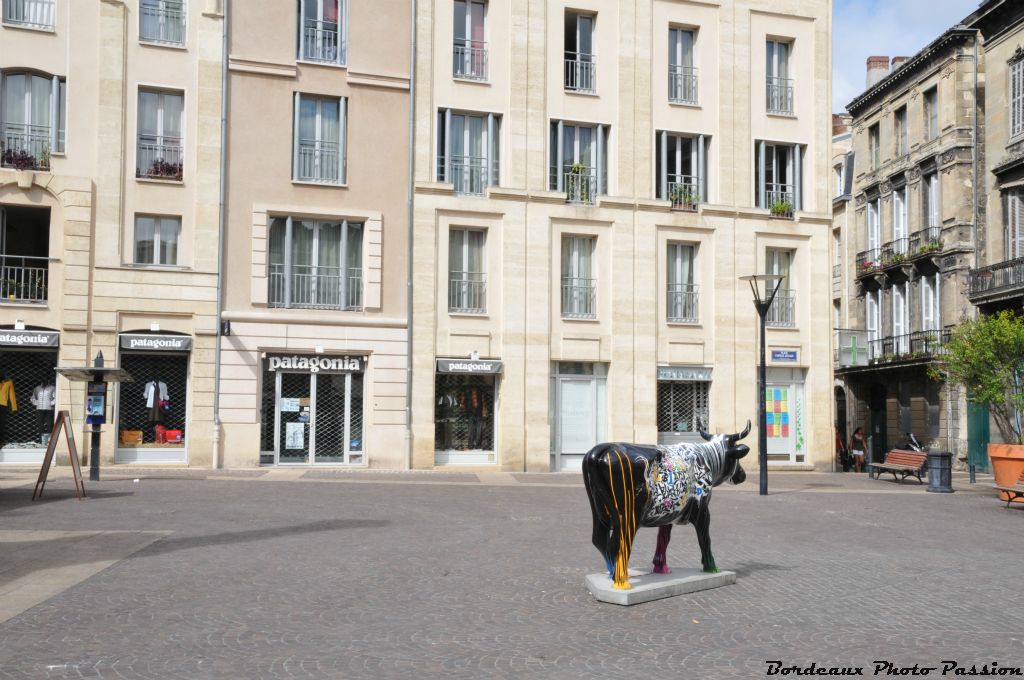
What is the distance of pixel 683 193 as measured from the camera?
34.0m

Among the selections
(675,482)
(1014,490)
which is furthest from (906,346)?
(675,482)

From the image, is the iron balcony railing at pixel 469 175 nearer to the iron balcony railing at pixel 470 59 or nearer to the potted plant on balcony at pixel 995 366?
the iron balcony railing at pixel 470 59

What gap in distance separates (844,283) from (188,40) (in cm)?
3603

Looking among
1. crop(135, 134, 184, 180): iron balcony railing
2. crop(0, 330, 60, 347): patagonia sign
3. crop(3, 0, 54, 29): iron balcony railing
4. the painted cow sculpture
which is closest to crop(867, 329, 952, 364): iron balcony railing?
crop(135, 134, 184, 180): iron balcony railing

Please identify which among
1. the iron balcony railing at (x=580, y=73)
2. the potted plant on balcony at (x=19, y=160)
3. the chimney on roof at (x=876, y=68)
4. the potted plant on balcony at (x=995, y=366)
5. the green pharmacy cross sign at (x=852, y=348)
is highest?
the chimney on roof at (x=876, y=68)

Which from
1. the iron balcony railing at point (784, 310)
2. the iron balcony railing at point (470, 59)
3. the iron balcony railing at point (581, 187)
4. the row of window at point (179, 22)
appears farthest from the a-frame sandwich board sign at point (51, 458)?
the iron balcony railing at point (784, 310)

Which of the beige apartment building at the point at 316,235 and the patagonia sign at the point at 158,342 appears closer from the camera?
the patagonia sign at the point at 158,342

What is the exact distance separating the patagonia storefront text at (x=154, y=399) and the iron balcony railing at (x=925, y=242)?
30.2 meters

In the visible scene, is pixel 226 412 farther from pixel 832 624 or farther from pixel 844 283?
pixel 844 283

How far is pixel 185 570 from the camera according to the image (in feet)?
37.2

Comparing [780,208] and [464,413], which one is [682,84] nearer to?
[780,208]

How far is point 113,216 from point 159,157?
2122 mm

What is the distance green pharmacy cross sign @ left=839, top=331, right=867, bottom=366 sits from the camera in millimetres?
46688

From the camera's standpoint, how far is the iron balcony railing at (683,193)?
111ft
